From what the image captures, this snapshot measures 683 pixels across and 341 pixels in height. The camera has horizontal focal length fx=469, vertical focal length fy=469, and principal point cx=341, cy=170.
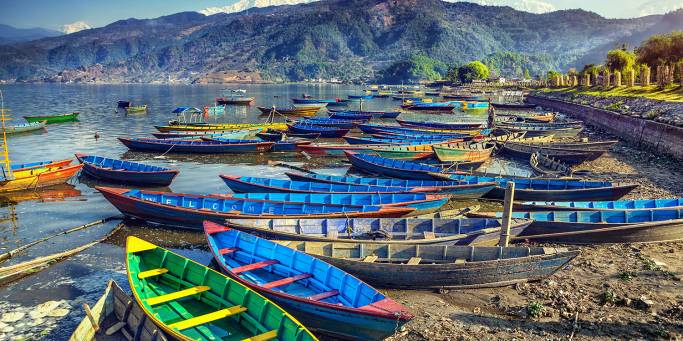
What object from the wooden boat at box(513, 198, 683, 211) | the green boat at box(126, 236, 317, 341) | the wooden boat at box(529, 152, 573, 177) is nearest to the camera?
the green boat at box(126, 236, 317, 341)

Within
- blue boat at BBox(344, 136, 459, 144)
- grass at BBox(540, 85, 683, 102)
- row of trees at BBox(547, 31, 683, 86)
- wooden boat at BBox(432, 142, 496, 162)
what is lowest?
wooden boat at BBox(432, 142, 496, 162)

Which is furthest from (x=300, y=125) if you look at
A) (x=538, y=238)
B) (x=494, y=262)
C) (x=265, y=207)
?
(x=494, y=262)

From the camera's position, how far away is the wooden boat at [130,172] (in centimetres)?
2927

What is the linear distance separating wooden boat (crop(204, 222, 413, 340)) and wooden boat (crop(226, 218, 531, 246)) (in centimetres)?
213

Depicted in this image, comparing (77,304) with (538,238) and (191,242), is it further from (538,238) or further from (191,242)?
(538,238)

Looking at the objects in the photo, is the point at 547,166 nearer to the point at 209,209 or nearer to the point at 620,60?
the point at 209,209

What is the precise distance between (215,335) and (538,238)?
1330 centimetres

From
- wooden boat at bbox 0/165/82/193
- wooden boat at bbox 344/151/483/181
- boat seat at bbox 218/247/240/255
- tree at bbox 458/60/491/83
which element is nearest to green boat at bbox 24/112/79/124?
wooden boat at bbox 0/165/82/193

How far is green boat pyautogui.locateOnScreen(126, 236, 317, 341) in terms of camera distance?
10.3 m

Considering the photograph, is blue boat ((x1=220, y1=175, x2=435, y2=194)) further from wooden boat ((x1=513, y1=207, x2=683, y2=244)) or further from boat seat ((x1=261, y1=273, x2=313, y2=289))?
boat seat ((x1=261, y1=273, x2=313, y2=289))

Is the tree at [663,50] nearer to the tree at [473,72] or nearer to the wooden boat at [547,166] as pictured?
the wooden boat at [547,166]

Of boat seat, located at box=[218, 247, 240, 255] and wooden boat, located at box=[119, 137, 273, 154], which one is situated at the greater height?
wooden boat, located at box=[119, 137, 273, 154]

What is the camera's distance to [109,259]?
1906 centimetres

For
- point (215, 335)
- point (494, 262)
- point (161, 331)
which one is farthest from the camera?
point (494, 262)
